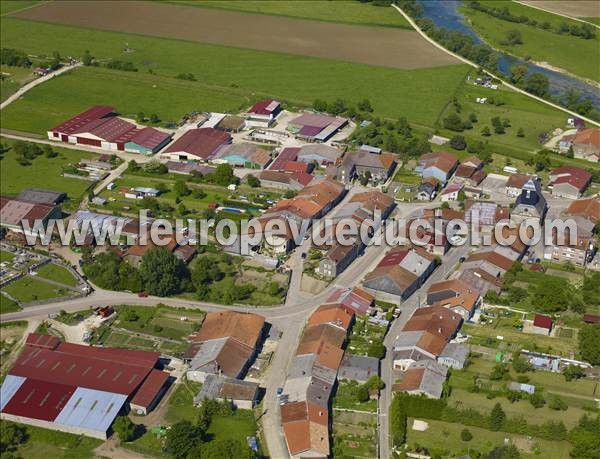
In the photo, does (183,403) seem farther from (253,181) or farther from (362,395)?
(253,181)

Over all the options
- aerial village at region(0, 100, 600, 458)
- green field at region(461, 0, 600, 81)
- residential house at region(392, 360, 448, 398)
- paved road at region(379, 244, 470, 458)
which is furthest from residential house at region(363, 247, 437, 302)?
green field at region(461, 0, 600, 81)

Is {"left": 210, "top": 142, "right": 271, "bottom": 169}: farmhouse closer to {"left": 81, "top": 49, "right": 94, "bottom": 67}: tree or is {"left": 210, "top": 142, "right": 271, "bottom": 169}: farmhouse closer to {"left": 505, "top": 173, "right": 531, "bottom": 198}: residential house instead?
{"left": 505, "top": 173, "right": 531, "bottom": 198}: residential house

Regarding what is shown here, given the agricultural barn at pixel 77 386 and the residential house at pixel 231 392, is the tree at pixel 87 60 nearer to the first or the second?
the agricultural barn at pixel 77 386

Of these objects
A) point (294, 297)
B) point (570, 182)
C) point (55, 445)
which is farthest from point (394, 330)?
point (570, 182)

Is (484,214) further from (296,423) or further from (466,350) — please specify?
(296,423)

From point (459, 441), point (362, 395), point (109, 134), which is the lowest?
point (459, 441)

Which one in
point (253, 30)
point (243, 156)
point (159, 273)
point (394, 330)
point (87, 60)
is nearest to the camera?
point (394, 330)
